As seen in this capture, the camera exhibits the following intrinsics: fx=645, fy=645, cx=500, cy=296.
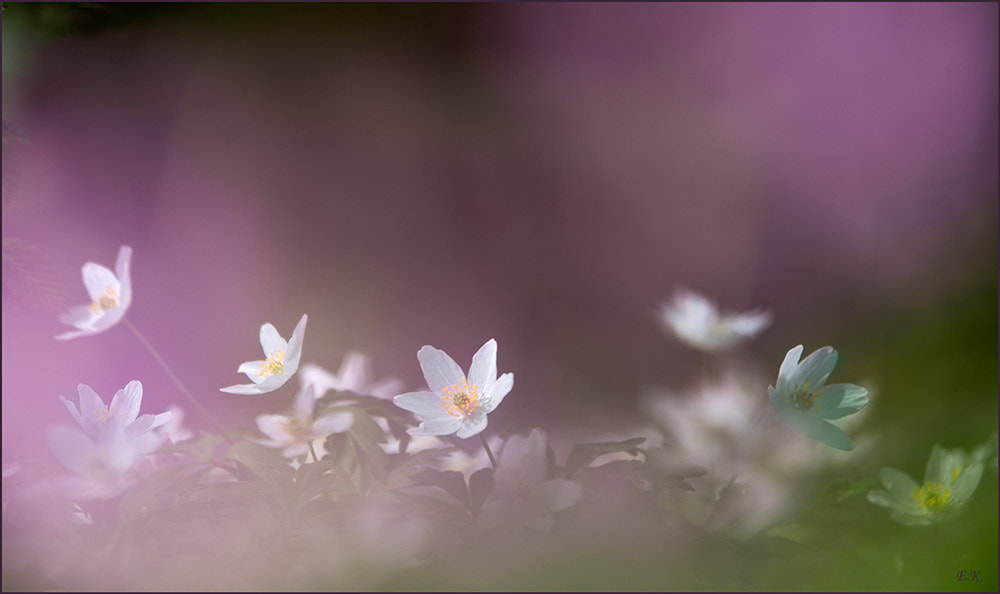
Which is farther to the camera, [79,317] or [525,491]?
[79,317]

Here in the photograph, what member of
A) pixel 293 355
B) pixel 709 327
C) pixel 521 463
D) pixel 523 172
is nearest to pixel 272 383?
pixel 293 355

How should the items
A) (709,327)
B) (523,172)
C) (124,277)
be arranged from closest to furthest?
(124,277), (709,327), (523,172)

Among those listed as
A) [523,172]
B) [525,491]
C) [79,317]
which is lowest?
[525,491]

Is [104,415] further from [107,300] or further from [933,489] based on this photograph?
[933,489]

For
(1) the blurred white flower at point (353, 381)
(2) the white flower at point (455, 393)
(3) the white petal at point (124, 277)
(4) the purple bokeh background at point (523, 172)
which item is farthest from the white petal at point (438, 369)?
(4) the purple bokeh background at point (523, 172)

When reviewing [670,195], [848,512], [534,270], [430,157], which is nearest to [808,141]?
[670,195]

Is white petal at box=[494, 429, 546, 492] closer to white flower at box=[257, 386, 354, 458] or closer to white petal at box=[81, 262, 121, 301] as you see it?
white flower at box=[257, 386, 354, 458]

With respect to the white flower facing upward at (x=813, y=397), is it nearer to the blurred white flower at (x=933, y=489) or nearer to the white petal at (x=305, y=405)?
the blurred white flower at (x=933, y=489)
